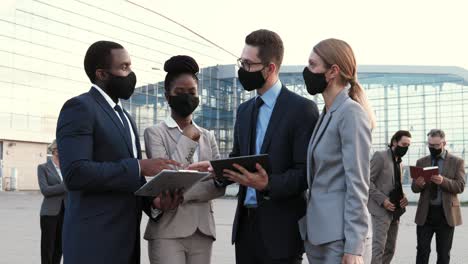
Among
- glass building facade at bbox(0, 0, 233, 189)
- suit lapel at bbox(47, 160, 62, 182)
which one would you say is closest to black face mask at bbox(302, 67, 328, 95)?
suit lapel at bbox(47, 160, 62, 182)

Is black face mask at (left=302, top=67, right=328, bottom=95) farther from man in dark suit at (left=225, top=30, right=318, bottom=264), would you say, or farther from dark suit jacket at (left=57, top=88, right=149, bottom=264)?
dark suit jacket at (left=57, top=88, right=149, bottom=264)

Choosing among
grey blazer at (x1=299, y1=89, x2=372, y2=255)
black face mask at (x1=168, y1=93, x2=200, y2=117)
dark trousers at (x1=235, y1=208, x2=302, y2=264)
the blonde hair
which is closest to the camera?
grey blazer at (x1=299, y1=89, x2=372, y2=255)

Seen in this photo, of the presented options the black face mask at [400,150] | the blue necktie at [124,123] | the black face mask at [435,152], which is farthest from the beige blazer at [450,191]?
the blue necktie at [124,123]

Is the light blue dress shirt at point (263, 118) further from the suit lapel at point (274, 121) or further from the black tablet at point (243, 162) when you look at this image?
the black tablet at point (243, 162)

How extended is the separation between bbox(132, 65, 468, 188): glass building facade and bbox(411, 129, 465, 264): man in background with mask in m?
35.0

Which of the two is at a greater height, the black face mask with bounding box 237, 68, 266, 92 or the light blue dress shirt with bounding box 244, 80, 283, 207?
the black face mask with bounding box 237, 68, 266, 92

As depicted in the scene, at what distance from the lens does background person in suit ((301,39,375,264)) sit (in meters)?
3.22

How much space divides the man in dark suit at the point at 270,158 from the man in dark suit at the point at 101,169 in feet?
1.94

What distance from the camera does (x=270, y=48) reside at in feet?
12.5

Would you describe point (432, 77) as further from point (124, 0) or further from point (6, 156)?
point (6, 156)

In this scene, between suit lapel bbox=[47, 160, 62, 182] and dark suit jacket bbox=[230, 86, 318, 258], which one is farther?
suit lapel bbox=[47, 160, 62, 182]

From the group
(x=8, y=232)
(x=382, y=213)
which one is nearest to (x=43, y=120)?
(x=8, y=232)

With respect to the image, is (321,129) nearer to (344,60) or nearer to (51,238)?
(344,60)

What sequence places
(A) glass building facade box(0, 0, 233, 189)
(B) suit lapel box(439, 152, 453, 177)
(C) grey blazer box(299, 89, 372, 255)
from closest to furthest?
(C) grey blazer box(299, 89, 372, 255) → (B) suit lapel box(439, 152, 453, 177) → (A) glass building facade box(0, 0, 233, 189)
